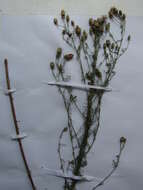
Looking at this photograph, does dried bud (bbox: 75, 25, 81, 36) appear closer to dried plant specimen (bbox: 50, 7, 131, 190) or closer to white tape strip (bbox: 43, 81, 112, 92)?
dried plant specimen (bbox: 50, 7, 131, 190)

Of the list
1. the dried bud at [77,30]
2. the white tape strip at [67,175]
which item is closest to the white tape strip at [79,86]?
the dried bud at [77,30]

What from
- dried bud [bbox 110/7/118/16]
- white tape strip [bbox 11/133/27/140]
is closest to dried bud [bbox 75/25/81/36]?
dried bud [bbox 110/7/118/16]

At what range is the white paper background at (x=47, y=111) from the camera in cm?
81

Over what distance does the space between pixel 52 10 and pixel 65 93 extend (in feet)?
0.86

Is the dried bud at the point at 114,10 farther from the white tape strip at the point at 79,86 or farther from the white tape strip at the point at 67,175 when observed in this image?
the white tape strip at the point at 67,175

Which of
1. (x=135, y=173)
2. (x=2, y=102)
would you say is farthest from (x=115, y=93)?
(x=2, y=102)

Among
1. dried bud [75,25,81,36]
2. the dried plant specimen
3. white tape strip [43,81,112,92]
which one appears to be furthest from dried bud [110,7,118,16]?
white tape strip [43,81,112,92]

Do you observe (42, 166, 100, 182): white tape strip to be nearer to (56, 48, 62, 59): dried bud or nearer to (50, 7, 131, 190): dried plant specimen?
(50, 7, 131, 190): dried plant specimen

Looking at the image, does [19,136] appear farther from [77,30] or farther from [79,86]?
[77,30]

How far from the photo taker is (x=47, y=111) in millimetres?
828

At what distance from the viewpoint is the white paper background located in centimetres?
81

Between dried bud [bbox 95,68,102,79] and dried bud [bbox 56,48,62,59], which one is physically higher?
dried bud [bbox 56,48,62,59]

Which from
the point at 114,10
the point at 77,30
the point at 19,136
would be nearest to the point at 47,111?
the point at 19,136

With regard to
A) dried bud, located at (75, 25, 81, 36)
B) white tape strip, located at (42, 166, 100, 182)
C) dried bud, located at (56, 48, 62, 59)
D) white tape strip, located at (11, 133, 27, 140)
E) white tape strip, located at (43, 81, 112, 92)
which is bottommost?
white tape strip, located at (42, 166, 100, 182)
